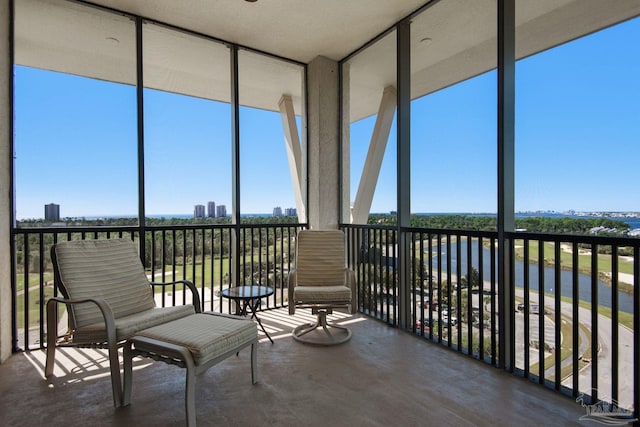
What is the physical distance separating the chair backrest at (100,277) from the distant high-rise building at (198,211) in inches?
44.4

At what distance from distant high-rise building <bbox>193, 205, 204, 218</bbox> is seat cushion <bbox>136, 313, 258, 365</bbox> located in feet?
5.72

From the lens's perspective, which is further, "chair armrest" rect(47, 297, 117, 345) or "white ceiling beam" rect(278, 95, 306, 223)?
"white ceiling beam" rect(278, 95, 306, 223)

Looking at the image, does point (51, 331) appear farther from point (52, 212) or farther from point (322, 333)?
point (322, 333)

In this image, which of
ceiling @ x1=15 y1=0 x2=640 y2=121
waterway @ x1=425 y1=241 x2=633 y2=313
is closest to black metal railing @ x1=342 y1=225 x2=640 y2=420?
waterway @ x1=425 y1=241 x2=633 y2=313

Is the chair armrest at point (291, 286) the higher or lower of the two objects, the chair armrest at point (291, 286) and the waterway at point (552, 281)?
the lower

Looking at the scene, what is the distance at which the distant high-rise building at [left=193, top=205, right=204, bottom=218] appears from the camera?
3862 millimetres

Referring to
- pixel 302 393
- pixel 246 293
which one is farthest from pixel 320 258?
pixel 302 393

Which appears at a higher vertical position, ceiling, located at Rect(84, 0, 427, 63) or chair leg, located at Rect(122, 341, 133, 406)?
ceiling, located at Rect(84, 0, 427, 63)

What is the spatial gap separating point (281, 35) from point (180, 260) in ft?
9.10

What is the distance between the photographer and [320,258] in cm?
364

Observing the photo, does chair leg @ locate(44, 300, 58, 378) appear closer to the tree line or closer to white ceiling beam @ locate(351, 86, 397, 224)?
the tree line

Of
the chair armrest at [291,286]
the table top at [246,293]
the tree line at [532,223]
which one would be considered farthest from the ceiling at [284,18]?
the table top at [246,293]

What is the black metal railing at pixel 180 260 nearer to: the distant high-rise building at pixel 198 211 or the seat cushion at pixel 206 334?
the distant high-rise building at pixel 198 211

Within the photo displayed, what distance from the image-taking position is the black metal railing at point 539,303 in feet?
6.45
